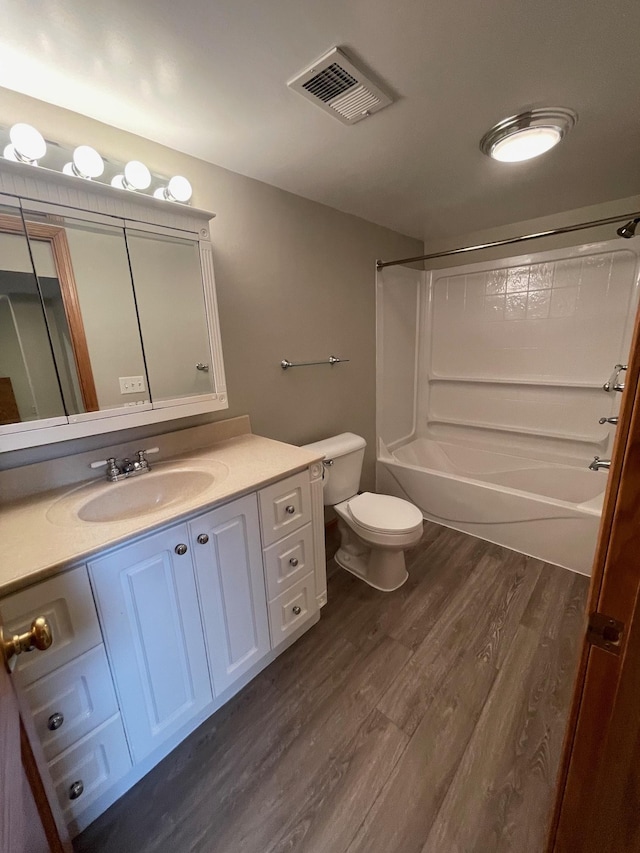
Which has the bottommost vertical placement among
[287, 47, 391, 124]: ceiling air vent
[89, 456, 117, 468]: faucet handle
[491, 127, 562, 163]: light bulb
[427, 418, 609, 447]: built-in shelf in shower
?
[427, 418, 609, 447]: built-in shelf in shower

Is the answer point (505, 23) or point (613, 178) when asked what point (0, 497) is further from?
point (613, 178)

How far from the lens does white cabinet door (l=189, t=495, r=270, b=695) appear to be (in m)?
1.17

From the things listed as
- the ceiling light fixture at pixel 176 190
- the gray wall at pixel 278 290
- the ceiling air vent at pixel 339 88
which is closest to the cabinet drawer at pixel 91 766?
the gray wall at pixel 278 290

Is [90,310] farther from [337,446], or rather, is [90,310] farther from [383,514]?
[383,514]

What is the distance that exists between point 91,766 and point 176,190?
1.96 m

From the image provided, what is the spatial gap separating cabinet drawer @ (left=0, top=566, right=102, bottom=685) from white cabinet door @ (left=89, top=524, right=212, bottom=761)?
3cm

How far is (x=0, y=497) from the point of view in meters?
1.13

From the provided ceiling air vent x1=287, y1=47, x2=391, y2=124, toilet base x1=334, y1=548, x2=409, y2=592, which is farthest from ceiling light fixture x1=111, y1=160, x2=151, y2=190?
toilet base x1=334, y1=548, x2=409, y2=592

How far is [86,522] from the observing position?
41.0 inches

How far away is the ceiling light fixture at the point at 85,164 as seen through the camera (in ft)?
3.79

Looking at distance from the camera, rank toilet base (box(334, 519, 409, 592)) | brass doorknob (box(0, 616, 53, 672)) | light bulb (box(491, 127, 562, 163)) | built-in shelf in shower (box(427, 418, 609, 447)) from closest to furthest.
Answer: brass doorknob (box(0, 616, 53, 672)), light bulb (box(491, 127, 562, 163)), toilet base (box(334, 519, 409, 592)), built-in shelf in shower (box(427, 418, 609, 447))

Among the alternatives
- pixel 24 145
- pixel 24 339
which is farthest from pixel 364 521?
pixel 24 145

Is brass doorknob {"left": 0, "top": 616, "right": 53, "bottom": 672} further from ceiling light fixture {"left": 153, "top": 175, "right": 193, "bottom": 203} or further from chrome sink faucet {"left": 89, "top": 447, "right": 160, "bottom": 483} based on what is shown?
ceiling light fixture {"left": 153, "top": 175, "right": 193, "bottom": 203}

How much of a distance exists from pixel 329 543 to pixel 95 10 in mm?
2411
